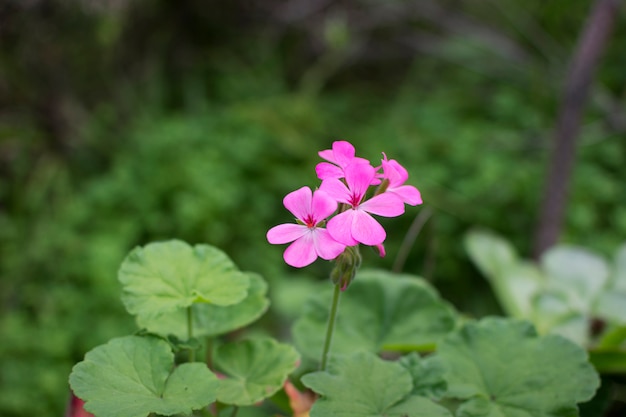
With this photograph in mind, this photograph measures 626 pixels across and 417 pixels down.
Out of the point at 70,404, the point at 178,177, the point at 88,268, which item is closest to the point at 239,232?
the point at 178,177

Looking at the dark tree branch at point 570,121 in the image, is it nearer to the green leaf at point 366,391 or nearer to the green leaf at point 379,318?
the green leaf at point 379,318

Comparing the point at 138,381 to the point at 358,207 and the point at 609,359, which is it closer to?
the point at 358,207

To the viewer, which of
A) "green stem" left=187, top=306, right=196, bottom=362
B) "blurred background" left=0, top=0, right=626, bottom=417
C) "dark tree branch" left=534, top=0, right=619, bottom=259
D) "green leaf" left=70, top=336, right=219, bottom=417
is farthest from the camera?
"blurred background" left=0, top=0, right=626, bottom=417

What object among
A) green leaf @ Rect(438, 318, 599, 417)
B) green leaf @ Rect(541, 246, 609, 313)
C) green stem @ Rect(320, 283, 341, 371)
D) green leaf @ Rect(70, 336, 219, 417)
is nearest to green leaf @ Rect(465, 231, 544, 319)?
green leaf @ Rect(541, 246, 609, 313)

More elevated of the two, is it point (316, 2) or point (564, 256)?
point (316, 2)

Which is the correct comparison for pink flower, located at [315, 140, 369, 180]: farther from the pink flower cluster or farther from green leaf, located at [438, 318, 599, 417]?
green leaf, located at [438, 318, 599, 417]

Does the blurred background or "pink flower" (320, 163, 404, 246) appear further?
the blurred background

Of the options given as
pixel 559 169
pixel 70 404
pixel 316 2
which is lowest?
pixel 70 404

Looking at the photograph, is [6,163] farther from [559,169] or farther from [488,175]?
[559,169]
